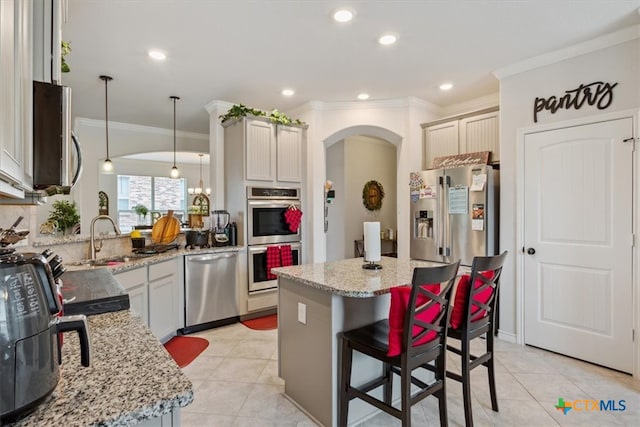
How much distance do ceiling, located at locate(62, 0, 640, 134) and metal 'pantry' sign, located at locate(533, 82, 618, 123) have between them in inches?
16.0

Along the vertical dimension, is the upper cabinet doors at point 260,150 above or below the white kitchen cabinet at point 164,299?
above

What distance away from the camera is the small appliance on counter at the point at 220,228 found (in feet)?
13.7

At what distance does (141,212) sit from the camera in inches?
372

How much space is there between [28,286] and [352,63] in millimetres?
3211

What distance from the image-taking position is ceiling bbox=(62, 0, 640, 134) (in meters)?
2.44

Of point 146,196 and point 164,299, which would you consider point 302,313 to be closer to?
point 164,299

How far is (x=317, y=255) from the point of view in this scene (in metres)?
4.63

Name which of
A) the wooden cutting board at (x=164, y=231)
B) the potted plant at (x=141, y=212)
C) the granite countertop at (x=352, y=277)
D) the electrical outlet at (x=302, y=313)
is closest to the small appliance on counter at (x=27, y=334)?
the granite countertop at (x=352, y=277)

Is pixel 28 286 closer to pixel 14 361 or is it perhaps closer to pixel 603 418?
pixel 14 361

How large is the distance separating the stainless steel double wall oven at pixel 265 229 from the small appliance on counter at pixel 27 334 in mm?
3442

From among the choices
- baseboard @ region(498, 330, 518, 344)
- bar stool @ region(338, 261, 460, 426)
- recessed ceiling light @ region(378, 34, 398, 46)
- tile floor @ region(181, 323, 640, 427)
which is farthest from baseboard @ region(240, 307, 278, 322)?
recessed ceiling light @ region(378, 34, 398, 46)

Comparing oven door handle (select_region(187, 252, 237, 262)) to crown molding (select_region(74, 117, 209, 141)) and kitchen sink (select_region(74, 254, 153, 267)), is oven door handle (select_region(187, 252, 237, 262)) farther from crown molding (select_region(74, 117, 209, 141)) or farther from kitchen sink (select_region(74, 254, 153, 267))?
crown molding (select_region(74, 117, 209, 141))

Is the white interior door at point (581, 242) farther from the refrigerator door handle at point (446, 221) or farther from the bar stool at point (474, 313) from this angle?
the bar stool at point (474, 313)

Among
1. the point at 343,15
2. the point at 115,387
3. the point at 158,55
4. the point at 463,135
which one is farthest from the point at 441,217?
the point at 115,387
